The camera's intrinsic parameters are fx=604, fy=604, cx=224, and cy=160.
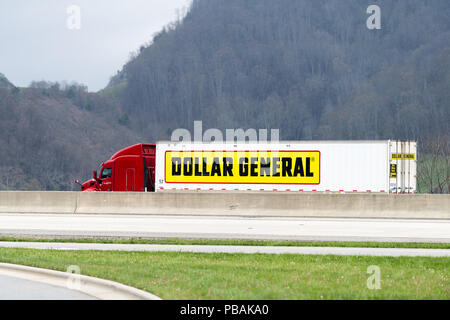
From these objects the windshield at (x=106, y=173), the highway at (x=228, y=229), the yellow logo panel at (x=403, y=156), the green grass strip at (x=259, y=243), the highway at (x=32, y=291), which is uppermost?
the yellow logo panel at (x=403, y=156)

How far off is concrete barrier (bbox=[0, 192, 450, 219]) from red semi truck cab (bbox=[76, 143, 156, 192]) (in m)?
4.62

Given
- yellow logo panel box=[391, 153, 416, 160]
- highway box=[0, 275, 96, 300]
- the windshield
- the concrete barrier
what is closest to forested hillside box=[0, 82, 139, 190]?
the windshield

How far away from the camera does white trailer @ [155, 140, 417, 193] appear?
28.2 meters

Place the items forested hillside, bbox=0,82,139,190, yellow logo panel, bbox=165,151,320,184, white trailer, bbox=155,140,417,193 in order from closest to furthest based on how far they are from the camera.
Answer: white trailer, bbox=155,140,417,193
yellow logo panel, bbox=165,151,320,184
forested hillside, bbox=0,82,139,190

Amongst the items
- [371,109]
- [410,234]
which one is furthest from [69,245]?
[371,109]

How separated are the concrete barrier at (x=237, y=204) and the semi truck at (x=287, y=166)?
2972 mm

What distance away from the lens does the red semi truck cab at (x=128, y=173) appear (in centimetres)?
3150

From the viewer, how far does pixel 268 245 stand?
14.6 metres

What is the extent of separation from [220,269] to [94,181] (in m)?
22.7

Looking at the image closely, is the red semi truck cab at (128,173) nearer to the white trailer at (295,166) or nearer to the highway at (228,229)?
the white trailer at (295,166)

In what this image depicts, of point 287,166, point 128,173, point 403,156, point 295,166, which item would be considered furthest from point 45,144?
point 403,156

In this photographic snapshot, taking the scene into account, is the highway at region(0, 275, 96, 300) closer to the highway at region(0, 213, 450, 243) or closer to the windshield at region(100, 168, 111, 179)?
the highway at region(0, 213, 450, 243)

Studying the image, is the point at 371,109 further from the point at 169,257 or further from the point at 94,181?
the point at 169,257

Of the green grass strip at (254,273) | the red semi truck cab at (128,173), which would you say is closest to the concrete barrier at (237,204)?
the red semi truck cab at (128,173)
